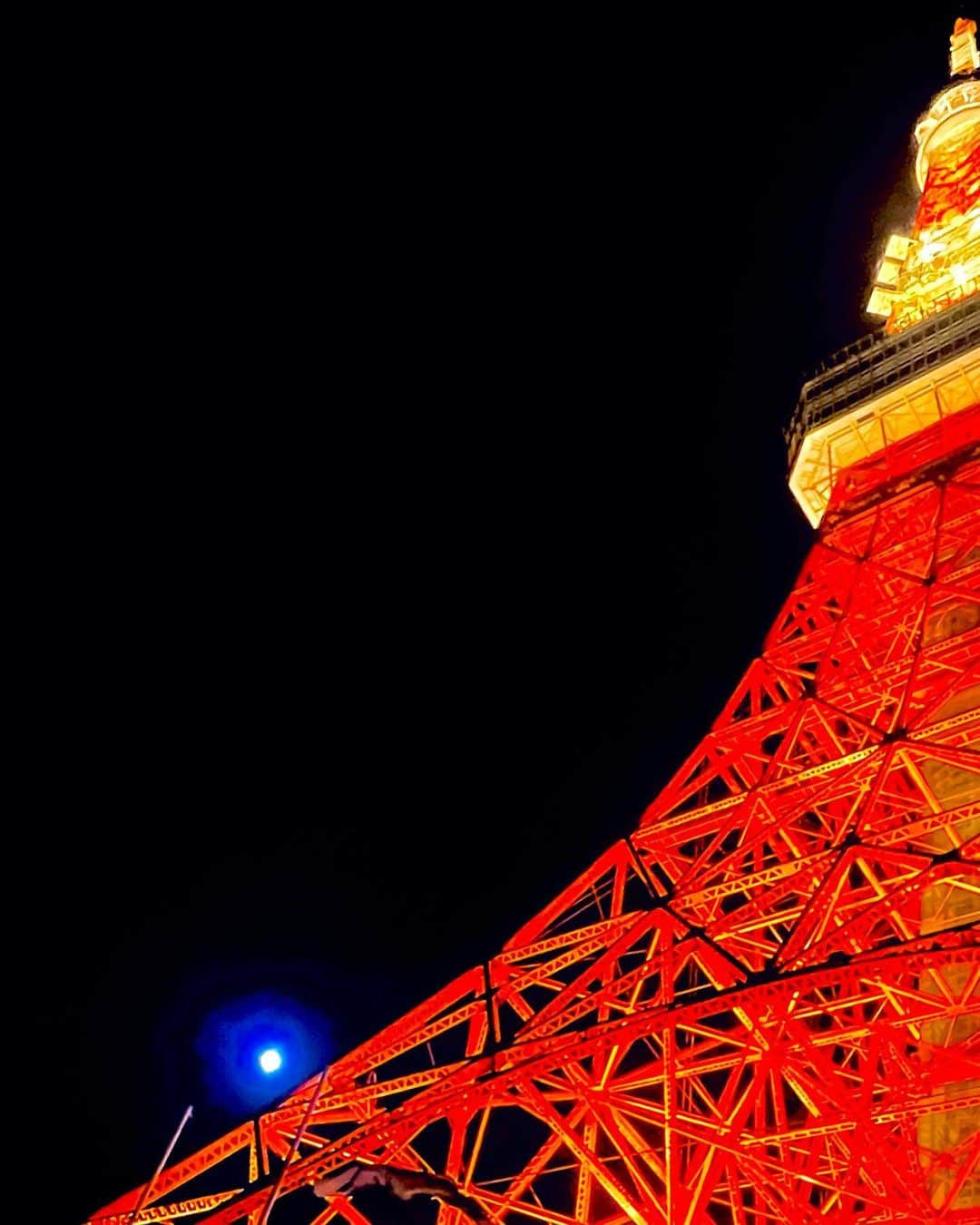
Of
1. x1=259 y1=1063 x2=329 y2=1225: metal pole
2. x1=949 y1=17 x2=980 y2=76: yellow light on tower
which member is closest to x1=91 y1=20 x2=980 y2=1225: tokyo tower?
x1=259 y1=1063 x2=329 y2=1225: metal pole

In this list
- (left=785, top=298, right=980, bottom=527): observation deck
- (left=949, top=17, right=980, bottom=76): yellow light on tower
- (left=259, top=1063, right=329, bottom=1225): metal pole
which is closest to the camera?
(left=259, top=1063, right=329, bottom=1225): metal pole

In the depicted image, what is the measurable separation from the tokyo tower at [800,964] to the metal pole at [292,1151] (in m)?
0.02

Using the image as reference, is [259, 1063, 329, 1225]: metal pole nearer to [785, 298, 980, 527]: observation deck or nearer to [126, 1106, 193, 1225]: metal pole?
[126, 1106, 193, 1225]: metal pole

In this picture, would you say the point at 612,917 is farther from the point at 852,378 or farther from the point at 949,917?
the point at 852,378

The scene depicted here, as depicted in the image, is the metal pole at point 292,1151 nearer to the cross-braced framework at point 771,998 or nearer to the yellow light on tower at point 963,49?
the cross-braced framework at point 771,998

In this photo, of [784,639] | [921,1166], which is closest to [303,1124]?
[921,1166]

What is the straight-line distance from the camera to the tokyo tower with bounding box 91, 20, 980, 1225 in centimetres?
804

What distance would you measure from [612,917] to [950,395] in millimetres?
8218

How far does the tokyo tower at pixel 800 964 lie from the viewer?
8.04 meters

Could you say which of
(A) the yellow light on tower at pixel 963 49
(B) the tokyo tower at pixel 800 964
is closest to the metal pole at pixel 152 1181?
(B) the tokyo tower at pixel 800 964

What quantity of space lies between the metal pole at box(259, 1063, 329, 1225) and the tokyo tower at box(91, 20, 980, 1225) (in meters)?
0.02

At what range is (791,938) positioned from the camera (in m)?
7.84

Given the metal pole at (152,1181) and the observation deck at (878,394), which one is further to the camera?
the observation deck at (878,394)

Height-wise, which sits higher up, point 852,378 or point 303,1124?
point 852,378
